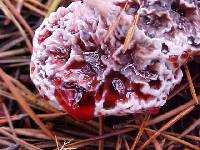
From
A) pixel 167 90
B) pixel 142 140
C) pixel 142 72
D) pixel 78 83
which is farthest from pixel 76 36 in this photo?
pixel 142 140

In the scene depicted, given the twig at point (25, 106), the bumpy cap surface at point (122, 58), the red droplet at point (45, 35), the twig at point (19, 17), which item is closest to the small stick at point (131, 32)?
the bumpy cap surface at point (122, 58)

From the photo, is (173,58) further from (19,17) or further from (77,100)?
(19,17)

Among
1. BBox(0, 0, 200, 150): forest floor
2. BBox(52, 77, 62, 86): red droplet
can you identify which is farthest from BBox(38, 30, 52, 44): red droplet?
BBox(0, 0, 200, 150): forest floor

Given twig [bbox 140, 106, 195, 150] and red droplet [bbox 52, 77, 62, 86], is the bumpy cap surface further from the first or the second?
twig [bbox 140, 106, 195, 150]

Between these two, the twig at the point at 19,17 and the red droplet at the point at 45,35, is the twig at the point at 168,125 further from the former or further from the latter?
the twig at the point at 19,17

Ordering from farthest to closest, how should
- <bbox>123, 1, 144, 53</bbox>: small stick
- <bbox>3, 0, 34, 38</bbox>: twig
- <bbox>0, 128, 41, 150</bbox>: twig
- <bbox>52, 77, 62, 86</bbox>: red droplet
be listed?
<bbox>3, 0, 34, 38</bbox>: twig
<bbox>0, 128, 41, 150</bbox>: twig
<bbox>52, 77, 62, 86</bbox>: red droplet
<bbox>123, 1, 144, 53</bbox>: small stick

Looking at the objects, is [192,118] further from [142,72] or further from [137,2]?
[137,2]

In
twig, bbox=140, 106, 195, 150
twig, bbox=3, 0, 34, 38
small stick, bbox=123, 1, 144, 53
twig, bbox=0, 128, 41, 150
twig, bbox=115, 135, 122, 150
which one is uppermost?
small stick, bbox=123, 1, 144, 53
